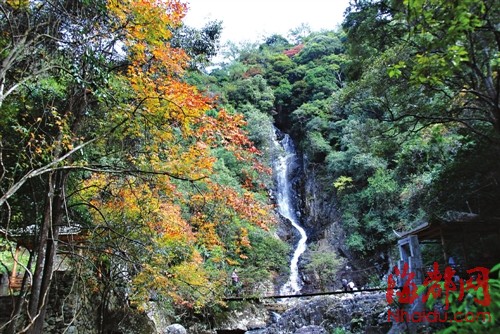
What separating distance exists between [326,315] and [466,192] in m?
5.26

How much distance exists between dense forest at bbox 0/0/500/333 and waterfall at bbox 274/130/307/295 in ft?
16.7

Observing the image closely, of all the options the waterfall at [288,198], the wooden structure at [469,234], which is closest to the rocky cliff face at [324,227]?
the waterfall at [288,198]

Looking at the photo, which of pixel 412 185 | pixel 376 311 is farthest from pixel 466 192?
pixel 412 185

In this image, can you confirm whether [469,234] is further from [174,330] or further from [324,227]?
[324,227]

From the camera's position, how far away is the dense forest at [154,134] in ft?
12.2

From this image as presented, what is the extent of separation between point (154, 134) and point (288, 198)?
17.0 meters

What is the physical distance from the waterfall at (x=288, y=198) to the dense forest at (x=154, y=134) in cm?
508

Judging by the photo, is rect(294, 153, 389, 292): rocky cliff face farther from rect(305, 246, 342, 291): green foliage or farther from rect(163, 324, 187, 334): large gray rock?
rect(163, 324, 187, 334): large gray rock

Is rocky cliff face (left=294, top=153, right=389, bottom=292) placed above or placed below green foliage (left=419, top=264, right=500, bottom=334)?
above

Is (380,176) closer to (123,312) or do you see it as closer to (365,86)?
(365,86)

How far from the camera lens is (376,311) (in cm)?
895

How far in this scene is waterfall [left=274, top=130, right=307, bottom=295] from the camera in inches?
621

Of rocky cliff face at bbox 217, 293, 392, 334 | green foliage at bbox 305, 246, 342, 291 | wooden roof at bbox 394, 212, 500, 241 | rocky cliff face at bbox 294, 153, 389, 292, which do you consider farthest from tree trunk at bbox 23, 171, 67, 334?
green foliage at bbox 305, 246, 342, 291

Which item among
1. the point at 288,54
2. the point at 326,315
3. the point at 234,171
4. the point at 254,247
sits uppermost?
the point at 288,54
